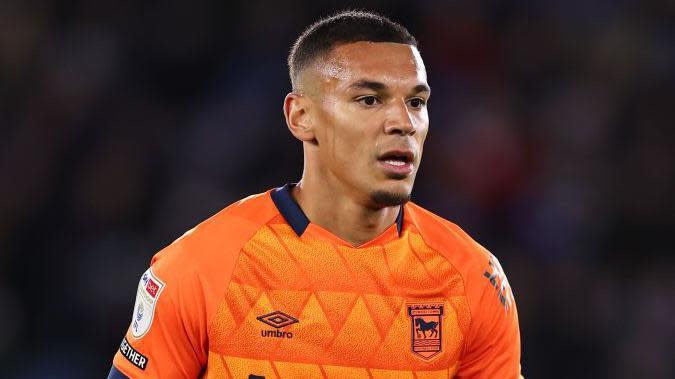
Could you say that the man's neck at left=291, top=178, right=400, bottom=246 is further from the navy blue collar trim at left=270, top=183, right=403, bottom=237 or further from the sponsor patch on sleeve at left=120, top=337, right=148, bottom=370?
the sponsor patch on sleeve at left=120, top=337, right=148, bottom=370

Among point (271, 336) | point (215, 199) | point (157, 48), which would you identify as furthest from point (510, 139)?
point (271, 336)

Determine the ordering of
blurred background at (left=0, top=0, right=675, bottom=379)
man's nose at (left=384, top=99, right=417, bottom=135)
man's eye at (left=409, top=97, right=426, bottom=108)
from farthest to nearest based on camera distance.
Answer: blurred background at (left=0, top=0, right=675, bottom=379)
man's eye at (left=409, top=97, right=426, bottom=108)
man's nose at (left=384, top=99, right=417, bottom=135)

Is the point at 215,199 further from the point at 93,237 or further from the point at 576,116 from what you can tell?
the point at 576,116

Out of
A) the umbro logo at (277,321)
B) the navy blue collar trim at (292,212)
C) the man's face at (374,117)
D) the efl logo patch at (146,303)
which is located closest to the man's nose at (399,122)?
the man's face at (374,117)

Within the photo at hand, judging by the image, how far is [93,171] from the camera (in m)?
6.41

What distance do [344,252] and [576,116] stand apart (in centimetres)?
400

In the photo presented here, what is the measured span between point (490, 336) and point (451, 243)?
1.16ft

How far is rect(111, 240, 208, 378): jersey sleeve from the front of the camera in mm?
3303

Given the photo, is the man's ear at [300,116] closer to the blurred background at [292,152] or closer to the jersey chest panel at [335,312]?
the jersey chest panel at [335,312]

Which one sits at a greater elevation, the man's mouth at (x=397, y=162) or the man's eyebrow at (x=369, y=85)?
the man's eyebrow at (x=369, y=85)

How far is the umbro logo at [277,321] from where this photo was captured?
Answer: 133 inches

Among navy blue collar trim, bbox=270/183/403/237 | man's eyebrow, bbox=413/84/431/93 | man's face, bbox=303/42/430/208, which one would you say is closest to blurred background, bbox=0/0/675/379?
navy blue collar trim, bbox=270/183/403/237

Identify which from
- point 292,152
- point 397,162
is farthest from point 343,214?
point 292,152

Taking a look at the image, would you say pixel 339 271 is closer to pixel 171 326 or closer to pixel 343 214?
pixel 343 214
